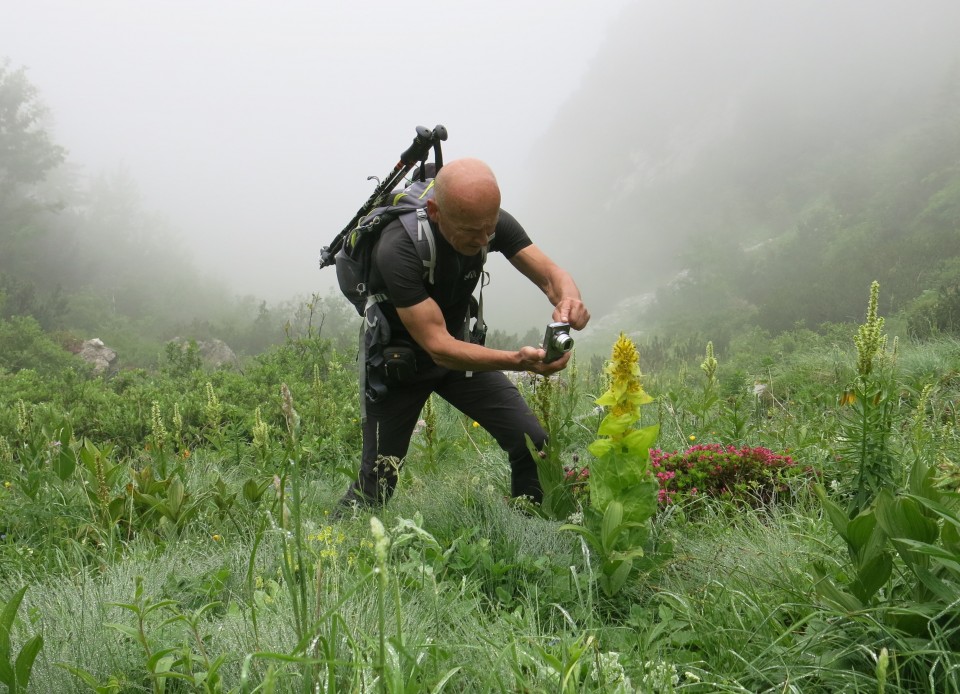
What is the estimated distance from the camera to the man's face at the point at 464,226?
2980mm

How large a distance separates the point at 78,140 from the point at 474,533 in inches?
3609

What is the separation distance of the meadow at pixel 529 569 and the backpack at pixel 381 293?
65 cm

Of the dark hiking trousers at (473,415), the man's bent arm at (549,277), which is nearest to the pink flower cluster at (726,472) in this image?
the dark hiking trousers at (473,415)

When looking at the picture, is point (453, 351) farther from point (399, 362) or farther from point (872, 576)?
point (872, 576)

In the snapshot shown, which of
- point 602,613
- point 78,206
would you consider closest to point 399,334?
point 602,613

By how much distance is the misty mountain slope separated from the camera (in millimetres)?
30648

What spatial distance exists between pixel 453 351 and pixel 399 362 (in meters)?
→ 0.50

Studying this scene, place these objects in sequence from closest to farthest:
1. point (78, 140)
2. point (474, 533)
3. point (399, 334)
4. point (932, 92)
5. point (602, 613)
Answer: point (602, 613)
point (474, 533)
point (399, 334)
point (932, 92)
point (78, 140)

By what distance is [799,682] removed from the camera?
177 centimetres

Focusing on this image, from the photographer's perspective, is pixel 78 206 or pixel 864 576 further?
pixel 78 206

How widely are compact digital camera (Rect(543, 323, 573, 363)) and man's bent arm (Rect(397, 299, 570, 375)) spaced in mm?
157

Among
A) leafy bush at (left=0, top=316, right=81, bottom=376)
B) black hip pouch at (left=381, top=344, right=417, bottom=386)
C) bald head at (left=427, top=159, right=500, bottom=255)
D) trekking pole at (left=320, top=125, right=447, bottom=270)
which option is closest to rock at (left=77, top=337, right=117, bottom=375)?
leafy bush at (left=0, top=316, right=81, bottom=376)

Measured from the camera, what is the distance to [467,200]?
9.59ft

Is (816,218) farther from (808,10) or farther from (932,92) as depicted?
(808,10)
